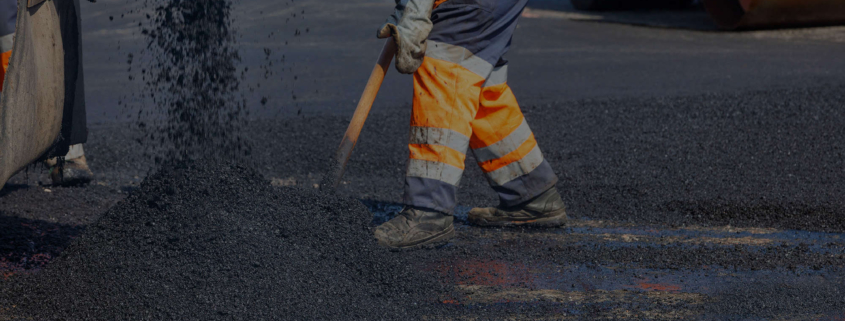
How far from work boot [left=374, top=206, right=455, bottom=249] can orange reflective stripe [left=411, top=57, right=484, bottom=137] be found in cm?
34

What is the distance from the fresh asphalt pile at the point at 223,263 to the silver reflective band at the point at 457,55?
2.05 ft

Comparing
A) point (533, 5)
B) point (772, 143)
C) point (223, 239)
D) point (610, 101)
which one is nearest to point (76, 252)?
point (223, 239)

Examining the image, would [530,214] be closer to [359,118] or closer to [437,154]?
[437,154]

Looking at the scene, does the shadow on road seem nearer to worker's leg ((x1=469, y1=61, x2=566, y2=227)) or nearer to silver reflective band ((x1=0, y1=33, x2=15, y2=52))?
silver reflective band ((x1=0, y1=33, x2=15, y2=52))

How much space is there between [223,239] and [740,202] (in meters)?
2.35

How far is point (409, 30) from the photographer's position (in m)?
2.76

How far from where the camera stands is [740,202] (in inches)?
142

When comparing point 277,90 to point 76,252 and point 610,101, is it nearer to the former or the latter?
point 610,101

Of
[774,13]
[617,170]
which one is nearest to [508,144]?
[617,170]

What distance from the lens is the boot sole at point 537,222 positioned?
3334 millimetres

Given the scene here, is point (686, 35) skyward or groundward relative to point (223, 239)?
groundward

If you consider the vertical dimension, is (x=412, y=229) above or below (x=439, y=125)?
below

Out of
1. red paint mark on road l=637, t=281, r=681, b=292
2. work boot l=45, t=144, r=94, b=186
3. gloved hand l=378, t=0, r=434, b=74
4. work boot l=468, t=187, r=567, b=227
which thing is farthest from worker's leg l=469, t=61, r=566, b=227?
work boot l=45, t=144, r=94, b=186

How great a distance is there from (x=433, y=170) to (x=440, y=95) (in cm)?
28
